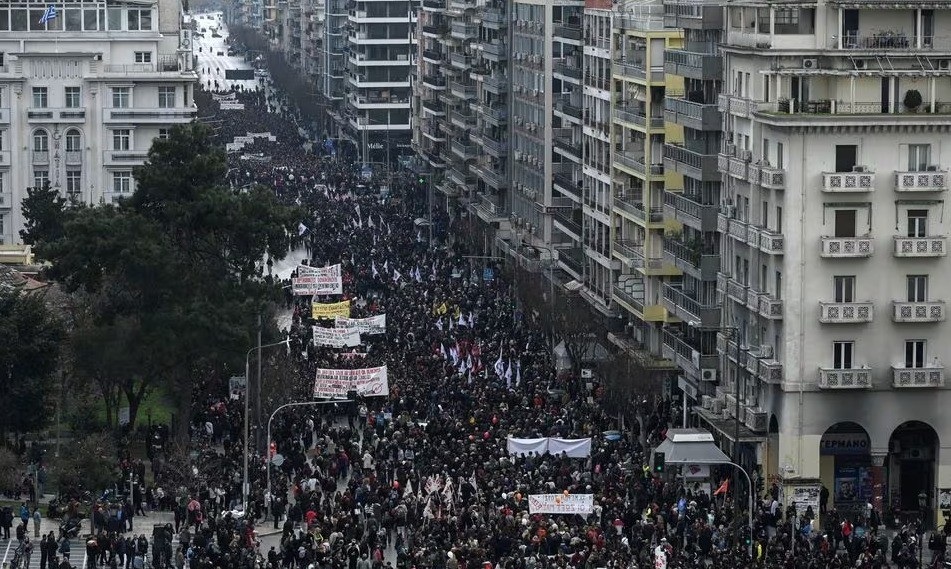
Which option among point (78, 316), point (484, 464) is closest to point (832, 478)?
point (484, 464)

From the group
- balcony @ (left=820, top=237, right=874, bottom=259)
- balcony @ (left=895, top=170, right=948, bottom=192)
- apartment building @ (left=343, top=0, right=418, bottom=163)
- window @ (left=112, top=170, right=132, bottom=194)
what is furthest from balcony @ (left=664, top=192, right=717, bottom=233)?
apartment building @ (left=343, top=0, right=418, bottom=163)

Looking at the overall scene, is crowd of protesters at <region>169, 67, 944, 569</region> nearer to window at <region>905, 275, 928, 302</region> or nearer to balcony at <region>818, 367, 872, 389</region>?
balcony at <region>818, 367, 872, 389</region>

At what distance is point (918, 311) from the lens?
75.8m

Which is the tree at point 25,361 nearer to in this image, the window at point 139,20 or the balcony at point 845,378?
the balcony at point 845,378

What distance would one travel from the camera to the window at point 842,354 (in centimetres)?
7619

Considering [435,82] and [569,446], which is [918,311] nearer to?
[569,446]

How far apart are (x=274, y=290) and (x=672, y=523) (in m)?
23.7

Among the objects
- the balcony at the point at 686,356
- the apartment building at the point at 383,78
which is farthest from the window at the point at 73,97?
the apartment building at the point at 383,78

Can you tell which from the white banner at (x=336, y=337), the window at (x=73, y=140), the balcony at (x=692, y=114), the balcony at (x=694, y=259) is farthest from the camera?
the window at (x=73, y=140)

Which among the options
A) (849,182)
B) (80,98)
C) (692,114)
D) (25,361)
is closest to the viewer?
(849,182)

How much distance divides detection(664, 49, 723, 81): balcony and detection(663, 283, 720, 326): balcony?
7.16 metres

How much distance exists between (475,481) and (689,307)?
14.0 m

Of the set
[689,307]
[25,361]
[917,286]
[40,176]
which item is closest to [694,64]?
[689,307]

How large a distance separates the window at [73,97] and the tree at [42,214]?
208 inches
